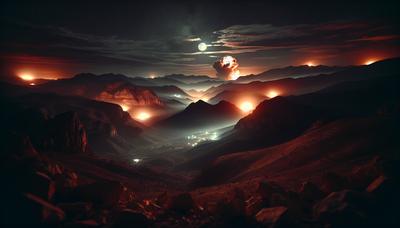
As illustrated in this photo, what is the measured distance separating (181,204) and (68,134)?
5451 cm

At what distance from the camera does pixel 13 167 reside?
564 inches

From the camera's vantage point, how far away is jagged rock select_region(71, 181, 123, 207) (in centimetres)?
1387

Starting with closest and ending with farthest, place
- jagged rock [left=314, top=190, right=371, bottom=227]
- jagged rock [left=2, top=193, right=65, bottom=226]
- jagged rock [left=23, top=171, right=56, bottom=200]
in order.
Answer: jagged rock [left=314, top=190, right=371, bottom=227], jagged rock [left=2, top=193, right=65, bottom=226], jagged rock [left=23, top=171, right=56, bottom=200]

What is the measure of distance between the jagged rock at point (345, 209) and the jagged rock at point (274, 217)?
1465 millimetres

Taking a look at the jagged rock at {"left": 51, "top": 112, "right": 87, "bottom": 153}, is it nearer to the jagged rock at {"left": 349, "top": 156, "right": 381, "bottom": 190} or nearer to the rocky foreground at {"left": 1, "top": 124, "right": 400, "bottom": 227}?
the rocky foreground at {"left": 1, "top": 124, "right": 400, "bottom": 227}

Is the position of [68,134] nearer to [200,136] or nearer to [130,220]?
[130,220]

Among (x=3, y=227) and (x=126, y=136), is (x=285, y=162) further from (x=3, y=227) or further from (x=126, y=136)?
(x=126, y=136)

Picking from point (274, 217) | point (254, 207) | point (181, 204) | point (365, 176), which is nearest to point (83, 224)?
point (181, 204)

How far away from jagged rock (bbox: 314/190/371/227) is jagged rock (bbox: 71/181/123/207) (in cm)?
963

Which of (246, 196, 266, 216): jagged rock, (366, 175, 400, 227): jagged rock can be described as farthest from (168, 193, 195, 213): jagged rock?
(366, 175, 400, 227): jagged rock

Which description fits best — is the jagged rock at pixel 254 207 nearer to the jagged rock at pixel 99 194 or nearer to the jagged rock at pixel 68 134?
the jagged rock at pixel 99 194

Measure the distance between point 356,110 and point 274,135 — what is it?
23.5 meters

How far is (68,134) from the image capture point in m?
61.2

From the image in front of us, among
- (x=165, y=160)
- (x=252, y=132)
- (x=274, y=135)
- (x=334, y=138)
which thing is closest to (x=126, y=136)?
(x=165, y=160)
